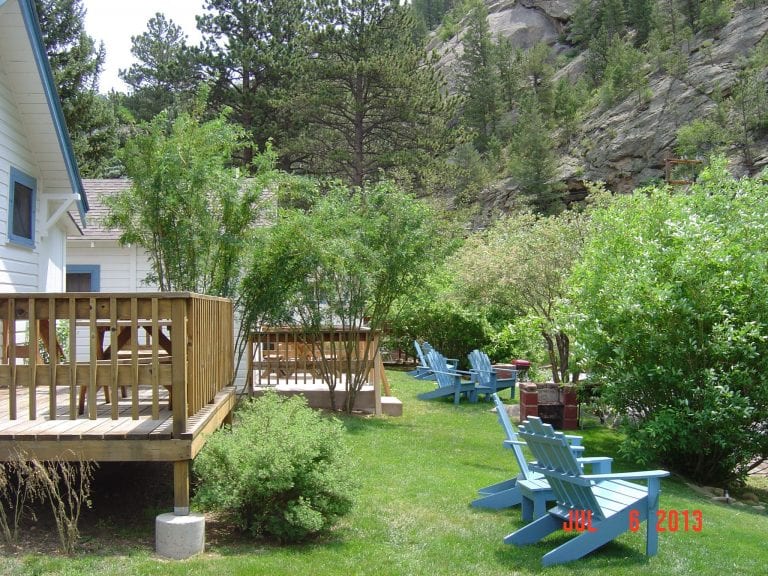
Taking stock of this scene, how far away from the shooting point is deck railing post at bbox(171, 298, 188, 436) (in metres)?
5.38

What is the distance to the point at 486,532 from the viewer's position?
6184mm

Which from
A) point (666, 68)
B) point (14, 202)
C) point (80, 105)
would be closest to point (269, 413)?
point (14, 202)

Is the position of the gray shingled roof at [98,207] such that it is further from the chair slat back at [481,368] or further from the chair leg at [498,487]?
the chair leg at [498,487]

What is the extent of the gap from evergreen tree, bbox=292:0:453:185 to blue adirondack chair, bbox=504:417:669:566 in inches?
1074

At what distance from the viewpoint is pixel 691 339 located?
376 inches

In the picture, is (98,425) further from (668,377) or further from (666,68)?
(666,68)

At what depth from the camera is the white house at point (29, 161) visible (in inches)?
362

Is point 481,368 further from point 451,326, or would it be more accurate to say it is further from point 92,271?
point 92,271

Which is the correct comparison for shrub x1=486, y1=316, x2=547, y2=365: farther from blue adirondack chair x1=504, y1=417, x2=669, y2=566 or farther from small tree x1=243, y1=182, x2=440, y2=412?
blue adirondack chair x1=504, y1=417, x2=669, y2=566

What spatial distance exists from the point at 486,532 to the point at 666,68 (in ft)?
180

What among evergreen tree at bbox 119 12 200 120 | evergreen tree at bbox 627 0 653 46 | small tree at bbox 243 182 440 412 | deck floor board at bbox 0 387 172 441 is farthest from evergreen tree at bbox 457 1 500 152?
deck floor board at bbox 0 387 172 441

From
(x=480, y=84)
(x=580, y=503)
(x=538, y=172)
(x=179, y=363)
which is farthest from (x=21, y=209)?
(x=480, y=84)

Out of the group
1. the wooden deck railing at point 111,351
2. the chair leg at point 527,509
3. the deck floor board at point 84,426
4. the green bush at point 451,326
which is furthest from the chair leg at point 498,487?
the green bush at point 451,326

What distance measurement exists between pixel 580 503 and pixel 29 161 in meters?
8.59
